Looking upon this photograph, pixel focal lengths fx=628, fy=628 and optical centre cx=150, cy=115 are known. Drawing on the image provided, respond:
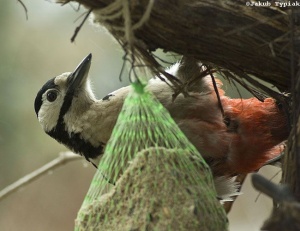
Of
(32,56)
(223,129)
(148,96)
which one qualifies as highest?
(32,56)

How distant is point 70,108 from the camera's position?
2320 millimetres

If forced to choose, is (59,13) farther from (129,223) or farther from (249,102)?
(129,223)

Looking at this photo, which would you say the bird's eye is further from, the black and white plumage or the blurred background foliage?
the blurred background foliage

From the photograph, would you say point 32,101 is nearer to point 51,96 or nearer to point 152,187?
point 51,96

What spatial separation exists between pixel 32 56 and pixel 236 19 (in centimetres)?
357

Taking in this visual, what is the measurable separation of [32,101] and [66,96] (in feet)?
9.51

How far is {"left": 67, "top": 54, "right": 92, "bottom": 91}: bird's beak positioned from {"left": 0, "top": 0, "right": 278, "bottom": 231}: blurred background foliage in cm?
227

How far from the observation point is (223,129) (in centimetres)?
216

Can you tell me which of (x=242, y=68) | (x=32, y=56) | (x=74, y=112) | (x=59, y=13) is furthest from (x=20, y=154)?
(x=242, y=68)

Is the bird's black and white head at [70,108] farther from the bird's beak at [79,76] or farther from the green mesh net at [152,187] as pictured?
the green mesh net at [152,187]

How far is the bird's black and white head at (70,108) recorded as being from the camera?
224 cm

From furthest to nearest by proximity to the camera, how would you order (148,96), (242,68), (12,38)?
(12,38) < (242,68) < (148,96)

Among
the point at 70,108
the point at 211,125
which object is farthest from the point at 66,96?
the point at 211,125

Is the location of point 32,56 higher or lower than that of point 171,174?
higher
